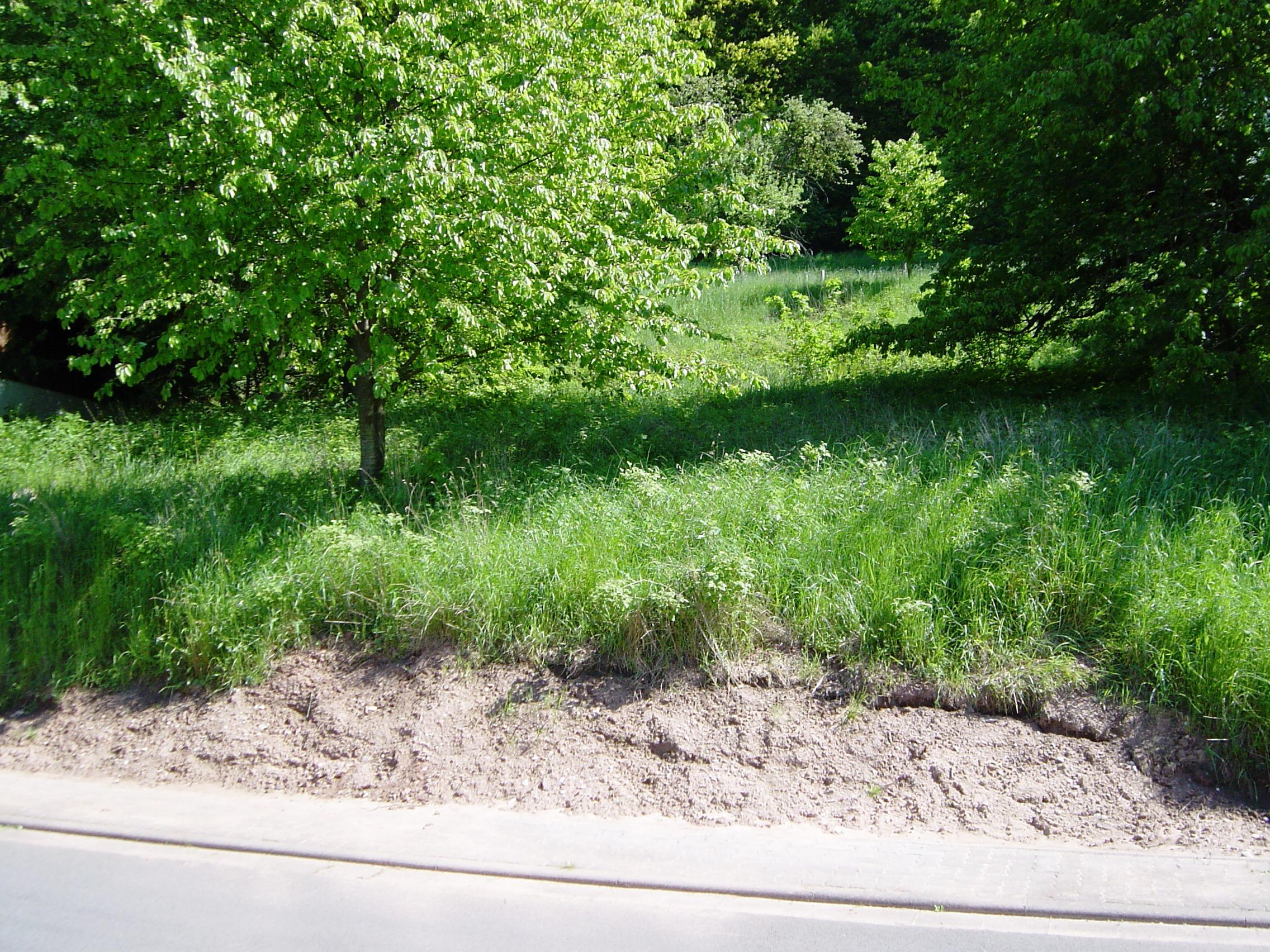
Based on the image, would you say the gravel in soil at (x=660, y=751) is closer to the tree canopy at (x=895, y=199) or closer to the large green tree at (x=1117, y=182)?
the large green tree at (x=1117, y=182)

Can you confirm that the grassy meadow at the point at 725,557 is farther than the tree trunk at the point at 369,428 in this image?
No

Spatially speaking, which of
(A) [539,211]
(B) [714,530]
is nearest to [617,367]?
(A) [539,211]

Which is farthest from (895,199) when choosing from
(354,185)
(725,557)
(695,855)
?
(695,855)

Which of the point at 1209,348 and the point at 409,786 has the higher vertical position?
the point at 1209,348

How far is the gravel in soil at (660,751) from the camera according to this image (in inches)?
167

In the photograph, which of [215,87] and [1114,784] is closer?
[1114,784]

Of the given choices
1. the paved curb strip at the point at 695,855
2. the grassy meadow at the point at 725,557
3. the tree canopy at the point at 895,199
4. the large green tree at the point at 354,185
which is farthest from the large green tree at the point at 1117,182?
the tree canopy at the point at 895,199

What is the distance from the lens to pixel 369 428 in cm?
789

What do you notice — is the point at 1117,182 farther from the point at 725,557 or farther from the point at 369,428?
the point at 369,428

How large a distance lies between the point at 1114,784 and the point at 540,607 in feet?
10.3

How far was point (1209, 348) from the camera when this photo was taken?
8.53 m

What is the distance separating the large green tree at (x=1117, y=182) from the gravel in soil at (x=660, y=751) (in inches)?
190

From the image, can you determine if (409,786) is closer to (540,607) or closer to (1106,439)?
(540,607)

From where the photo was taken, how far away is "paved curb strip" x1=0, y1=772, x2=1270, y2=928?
3.63m
